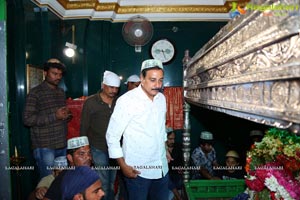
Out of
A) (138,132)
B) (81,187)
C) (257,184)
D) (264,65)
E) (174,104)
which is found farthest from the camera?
(174,104)

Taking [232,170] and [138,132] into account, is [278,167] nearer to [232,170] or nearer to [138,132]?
[138,132]

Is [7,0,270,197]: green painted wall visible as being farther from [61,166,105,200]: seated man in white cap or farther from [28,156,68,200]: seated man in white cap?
[61,166,105,200]: seated man in white cap

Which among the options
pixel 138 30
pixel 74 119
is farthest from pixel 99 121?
pixel 138 30

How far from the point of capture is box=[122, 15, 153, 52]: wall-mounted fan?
15.9 ft

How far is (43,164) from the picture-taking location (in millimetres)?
3180

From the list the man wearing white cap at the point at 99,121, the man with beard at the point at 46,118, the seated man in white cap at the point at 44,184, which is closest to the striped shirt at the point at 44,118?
the man with beard at the point at 46,118

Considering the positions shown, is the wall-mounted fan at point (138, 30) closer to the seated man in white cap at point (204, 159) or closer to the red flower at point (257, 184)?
the seated man in white cap at point (204, 159)

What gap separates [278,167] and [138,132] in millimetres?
1184

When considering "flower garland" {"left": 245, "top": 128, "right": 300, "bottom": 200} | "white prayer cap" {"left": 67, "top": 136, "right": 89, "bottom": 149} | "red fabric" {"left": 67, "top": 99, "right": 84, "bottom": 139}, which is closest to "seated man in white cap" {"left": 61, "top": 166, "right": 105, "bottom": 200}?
"white prayer cap" {"left": 67, "top": 136, "right": 89, "bottom": 149}

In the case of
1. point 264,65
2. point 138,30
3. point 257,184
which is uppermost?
point 138,30

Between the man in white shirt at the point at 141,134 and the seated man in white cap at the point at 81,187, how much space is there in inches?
19.9

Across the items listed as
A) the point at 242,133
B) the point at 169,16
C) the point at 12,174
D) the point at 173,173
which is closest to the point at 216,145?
the point at 242,133

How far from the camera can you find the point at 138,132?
2.32m

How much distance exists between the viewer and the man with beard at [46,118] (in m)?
3.09
